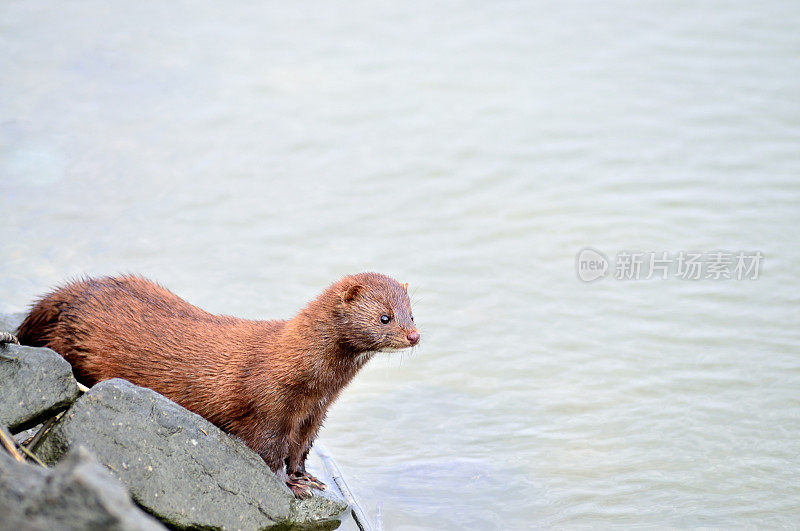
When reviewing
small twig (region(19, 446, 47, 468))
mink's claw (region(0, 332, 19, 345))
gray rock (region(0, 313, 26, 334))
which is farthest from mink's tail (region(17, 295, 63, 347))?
small twig (region(19, 446, 47, 468))

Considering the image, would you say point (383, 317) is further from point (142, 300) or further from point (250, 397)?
point (142, 300)

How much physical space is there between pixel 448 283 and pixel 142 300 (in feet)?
12.3

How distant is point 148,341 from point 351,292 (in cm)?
114

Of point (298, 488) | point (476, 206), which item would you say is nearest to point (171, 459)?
point (298, 488)

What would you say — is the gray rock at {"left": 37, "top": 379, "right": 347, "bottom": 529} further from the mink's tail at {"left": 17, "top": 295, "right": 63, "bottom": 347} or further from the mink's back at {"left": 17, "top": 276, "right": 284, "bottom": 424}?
the mink's tail at {"left": 17, "top": 295, "right": 63, "bottom": 347}

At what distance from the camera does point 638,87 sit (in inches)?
460

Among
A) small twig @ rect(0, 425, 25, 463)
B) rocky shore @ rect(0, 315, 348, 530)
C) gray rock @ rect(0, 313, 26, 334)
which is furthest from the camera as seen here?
gray rock @ rect(0, 313, 26, 334)

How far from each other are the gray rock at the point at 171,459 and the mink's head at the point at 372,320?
2.73 ft

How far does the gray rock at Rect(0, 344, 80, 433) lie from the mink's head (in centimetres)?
141

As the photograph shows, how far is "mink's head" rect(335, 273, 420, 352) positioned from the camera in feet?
16.6

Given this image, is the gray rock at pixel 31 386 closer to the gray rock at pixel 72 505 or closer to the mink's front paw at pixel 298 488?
the mink's front paw at pixel 298 488

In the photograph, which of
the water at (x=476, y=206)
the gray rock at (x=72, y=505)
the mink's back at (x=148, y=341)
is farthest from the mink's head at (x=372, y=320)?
the gray rock at (x=72, y=505)

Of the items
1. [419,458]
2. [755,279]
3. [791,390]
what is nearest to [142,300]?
[419,458]

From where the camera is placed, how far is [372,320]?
16.6 feet
